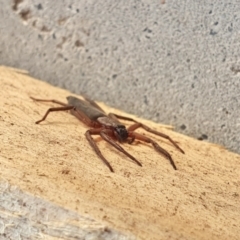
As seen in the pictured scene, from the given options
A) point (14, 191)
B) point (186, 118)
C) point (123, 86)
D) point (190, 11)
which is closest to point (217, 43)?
point (190, 11)

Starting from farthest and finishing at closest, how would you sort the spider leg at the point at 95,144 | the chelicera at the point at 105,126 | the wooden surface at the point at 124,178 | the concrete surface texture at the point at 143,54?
the concrete surface texture at the point at 143,54 < the chelicera at the point at 105,126 < the spider leg at the point at 95,144 < the wooden surface at the point at 124,178

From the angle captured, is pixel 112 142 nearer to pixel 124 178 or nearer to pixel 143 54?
pixel 124 178

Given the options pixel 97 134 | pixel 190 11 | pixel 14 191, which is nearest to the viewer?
pixel 14 191

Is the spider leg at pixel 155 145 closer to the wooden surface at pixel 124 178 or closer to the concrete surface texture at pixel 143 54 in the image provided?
the wooden surface at pixel 124 178

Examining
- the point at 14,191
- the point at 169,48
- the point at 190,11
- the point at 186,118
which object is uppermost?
the point at 190,11

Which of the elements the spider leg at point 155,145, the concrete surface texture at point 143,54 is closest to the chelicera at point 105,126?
the spider leg at point 155,145

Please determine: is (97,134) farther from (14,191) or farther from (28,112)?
(14,191)
